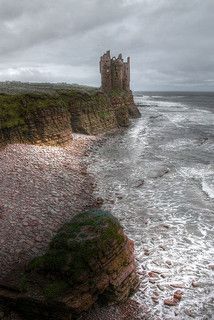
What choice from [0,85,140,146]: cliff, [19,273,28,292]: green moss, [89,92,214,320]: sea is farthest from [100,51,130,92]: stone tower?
[19,273,28,292]: green moss

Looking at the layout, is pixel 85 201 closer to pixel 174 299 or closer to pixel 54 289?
pixel 174 299

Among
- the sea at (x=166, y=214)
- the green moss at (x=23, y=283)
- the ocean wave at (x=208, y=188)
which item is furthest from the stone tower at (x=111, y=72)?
the green moss at (x=23, y=283)

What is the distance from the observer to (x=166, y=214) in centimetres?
1969

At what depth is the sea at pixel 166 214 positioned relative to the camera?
12.5 metres

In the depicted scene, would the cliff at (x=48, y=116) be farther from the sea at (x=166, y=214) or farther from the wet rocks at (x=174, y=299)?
the wet rocks at (x=174, y=299)

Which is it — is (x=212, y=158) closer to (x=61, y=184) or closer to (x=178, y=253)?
(x=61, y=184)

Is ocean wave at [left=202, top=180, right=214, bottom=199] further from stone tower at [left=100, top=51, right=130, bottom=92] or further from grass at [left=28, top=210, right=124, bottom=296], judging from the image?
stone tower at [left=100, top=51, right=130, bottom=92]

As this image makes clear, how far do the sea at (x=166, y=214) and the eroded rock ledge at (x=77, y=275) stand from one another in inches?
59.0

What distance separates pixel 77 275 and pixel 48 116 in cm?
2701

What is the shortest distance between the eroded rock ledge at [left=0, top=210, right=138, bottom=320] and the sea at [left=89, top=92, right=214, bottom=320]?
1498mm

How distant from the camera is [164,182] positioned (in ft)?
84.7

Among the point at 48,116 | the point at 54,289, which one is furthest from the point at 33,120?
the point at 54,289

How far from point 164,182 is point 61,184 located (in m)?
7.96

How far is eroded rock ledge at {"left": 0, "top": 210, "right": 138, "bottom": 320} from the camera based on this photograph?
34.0ft
